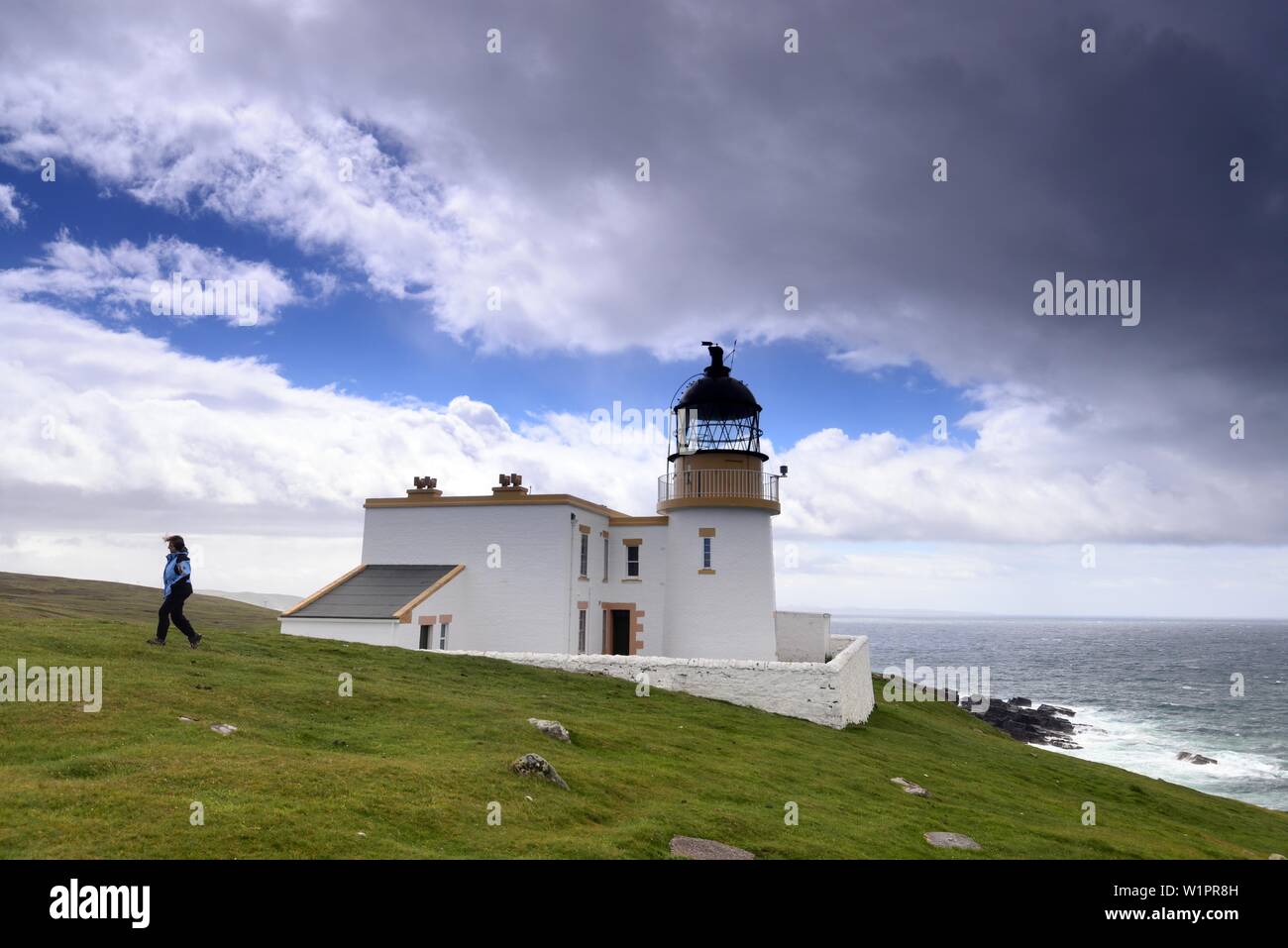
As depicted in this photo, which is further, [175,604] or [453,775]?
[175,604]

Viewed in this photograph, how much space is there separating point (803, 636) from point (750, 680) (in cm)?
1768

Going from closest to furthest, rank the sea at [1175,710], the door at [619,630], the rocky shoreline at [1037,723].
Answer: the door at [619,630] → the sea at [1175,710] → the rocky shoreline at [1037,723]

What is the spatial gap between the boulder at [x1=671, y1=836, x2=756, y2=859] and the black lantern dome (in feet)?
71.6

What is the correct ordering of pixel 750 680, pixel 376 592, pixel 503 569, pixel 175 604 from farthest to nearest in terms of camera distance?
1. pixel 503 569
2. pixel 376 592
3. pixel 750 680
4. pixel 175 604

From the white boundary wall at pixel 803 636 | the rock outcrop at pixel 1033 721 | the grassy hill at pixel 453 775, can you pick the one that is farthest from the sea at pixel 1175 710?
the grassy hill at pixel 453 775

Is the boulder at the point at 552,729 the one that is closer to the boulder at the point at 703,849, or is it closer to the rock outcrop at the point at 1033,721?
the boulder at the point at 703,849

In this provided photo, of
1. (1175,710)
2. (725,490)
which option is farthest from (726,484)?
(1175,710)

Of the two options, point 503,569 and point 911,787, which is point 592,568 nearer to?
point 503,569

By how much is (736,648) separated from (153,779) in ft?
73.6

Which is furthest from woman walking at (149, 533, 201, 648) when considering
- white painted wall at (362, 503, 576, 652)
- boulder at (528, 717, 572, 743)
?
white painted wall at (362, 503, 576, 652)

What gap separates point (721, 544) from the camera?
101ft

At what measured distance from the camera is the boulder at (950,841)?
500 inches

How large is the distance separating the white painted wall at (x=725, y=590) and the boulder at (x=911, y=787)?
39.3ft
